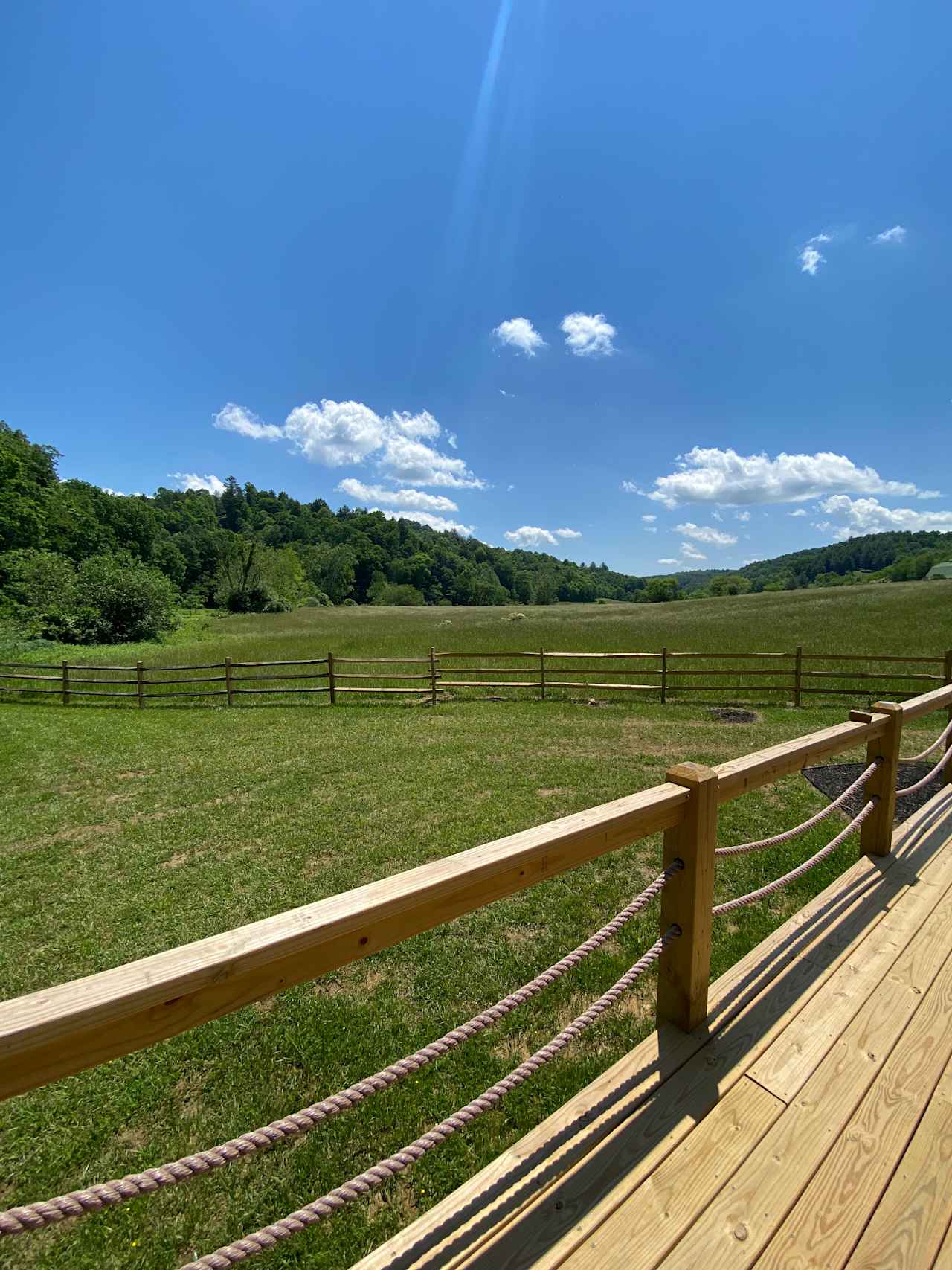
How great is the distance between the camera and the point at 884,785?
3641mm

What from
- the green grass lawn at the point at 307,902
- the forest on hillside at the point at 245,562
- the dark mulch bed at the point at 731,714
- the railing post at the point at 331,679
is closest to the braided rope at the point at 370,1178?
the green grass lawn at the point at 307,902

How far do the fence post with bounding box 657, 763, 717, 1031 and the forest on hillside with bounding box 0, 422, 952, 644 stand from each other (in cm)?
3177

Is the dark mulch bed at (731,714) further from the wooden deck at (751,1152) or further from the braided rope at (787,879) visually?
the wooden deck at (751,1152)

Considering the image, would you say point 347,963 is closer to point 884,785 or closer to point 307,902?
point 307,902

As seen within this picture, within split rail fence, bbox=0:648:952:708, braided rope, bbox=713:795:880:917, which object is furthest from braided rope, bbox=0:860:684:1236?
split rail fence, bbox=0:648:952:708

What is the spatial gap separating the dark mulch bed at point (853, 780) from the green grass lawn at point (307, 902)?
0.26 metres

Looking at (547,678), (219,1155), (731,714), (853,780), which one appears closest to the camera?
(219,1155)

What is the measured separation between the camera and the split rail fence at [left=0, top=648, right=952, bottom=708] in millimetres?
12266

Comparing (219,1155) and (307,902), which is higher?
(219,1155)

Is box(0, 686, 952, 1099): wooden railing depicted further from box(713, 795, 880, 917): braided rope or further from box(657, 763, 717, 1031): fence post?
box(713, 795, 880, 917): braided rope

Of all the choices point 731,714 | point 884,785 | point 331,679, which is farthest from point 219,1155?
point 331,679

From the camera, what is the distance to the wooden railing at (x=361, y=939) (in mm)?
998

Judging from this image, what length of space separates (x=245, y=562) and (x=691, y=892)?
2384 inches

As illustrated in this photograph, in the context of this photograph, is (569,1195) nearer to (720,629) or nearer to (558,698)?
(558,698)
